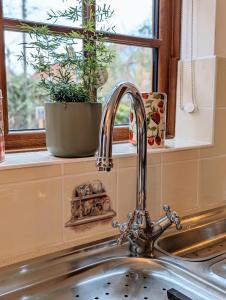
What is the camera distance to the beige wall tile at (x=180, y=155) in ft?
3.43

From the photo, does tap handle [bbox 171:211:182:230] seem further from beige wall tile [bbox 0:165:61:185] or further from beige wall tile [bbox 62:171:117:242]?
beige wall tile [bbox 0:165:61:185]

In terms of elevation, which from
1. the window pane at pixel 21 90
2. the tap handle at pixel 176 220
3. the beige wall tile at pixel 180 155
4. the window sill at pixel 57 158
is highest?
the window pane at pixel 21 90

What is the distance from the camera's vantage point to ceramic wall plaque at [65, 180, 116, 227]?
87 centimetres

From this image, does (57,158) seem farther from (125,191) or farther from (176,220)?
(176,220)

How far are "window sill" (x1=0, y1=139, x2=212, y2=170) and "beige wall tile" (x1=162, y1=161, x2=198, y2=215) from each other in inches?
2.1

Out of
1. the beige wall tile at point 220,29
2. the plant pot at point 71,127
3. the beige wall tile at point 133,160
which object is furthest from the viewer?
the beige wall tile at point 220,29

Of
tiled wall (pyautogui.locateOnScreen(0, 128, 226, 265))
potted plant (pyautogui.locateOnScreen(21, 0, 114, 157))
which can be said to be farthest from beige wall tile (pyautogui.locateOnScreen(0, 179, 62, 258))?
potted plant (pyautogui.locateOnScreen(21, 0, 114, 157))

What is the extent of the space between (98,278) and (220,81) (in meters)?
0.73

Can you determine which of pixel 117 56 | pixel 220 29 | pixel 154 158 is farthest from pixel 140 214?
pixel 220 29

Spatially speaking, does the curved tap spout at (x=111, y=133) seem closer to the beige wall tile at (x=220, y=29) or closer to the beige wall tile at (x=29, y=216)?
the beige wall tile at (x=29, y=216)

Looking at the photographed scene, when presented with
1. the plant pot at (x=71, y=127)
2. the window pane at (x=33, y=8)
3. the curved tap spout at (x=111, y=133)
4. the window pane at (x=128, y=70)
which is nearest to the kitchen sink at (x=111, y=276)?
the curved tap spout at (x=111, y=133)

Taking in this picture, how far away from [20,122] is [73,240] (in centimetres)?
38

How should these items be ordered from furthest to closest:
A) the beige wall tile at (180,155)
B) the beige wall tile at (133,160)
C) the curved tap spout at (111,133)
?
the beige wall tile at (180,155) < the beige wall tile at (133,160) < the curved tap spout at (111,133)

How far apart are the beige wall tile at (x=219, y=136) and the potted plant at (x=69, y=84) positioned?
1.53 feet
